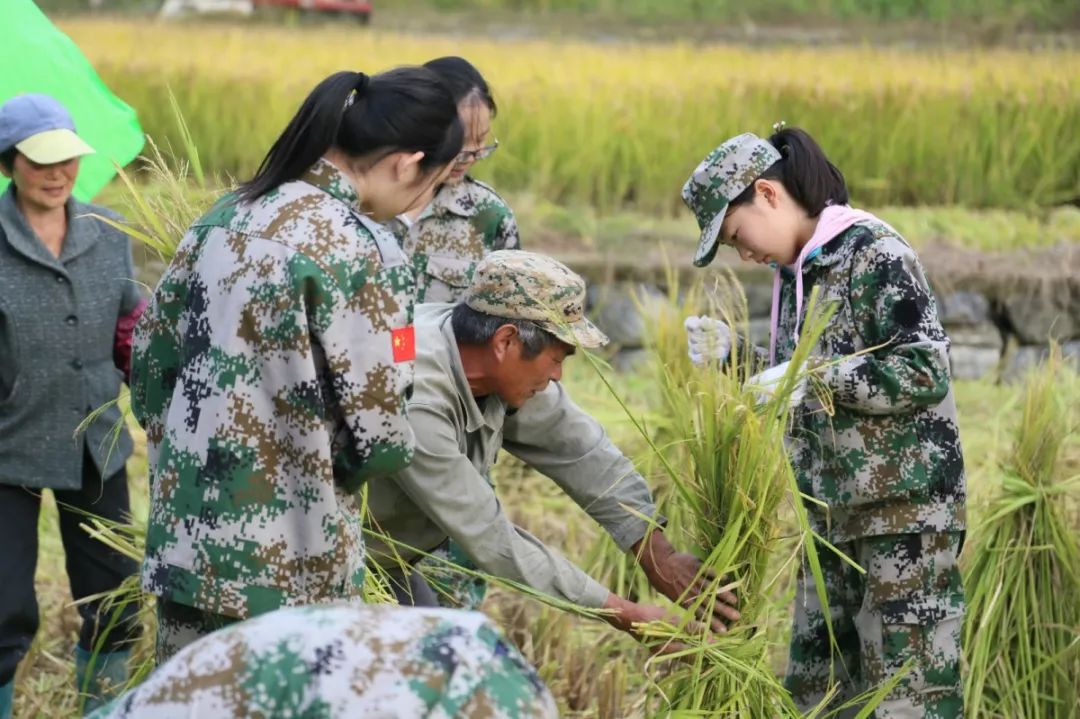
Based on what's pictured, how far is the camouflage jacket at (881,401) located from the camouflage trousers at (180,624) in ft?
3.74

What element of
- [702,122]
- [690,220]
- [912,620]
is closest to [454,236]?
[912,620]

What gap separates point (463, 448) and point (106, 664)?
42.9 inches

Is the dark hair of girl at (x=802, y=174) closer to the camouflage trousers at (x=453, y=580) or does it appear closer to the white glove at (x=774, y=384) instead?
the white glove at (x=774, y=384)

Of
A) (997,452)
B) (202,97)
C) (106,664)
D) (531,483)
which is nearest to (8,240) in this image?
(106,664)

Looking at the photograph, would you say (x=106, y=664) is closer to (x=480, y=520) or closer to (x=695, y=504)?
(x=480, y=520)

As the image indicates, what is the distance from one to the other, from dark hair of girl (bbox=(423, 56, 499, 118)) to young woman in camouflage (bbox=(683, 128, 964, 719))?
2.59 ft

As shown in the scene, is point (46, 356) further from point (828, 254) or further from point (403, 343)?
point (828, 254)

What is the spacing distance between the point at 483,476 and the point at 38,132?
4.13 ft

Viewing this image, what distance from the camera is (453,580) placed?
10.4ft

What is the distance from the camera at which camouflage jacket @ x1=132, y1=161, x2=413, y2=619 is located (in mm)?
2090

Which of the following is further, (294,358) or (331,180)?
(331,180)

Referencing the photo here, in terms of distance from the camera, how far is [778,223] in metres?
2.99

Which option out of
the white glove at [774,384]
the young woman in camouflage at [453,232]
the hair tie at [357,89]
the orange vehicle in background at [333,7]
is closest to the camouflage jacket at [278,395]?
the hair tie at [357,89]

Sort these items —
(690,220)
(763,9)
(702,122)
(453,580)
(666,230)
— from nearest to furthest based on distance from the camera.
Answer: (453,580) < (666,230) < (690,220) < (702,122) < (763,9)
